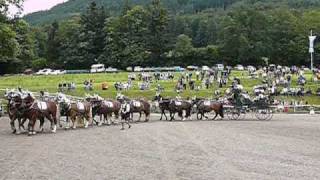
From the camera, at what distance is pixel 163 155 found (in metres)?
19.7

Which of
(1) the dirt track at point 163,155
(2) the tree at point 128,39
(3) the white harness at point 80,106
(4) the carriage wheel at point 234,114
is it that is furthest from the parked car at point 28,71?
(1) the dirt track at point 163,155

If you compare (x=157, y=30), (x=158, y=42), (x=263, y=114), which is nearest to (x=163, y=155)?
(x=263, y=114)

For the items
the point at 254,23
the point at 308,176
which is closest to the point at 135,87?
the point at 308,176

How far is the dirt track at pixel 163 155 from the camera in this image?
628 inches

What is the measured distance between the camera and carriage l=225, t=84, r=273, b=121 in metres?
42.2

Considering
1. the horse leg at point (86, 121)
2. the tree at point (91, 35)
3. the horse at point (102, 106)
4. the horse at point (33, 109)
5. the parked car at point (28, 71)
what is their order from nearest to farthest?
the horse at point (33, 109) → the horse leg at point (86, 121) → the horse at point (102, 106) → the parked car at point (28, 71) → the tree at point (91, 35)

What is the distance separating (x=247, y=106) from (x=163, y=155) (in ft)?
76.6

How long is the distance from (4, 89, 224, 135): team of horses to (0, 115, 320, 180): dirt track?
1.34m

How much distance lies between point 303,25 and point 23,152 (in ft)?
387

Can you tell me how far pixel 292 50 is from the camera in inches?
4742

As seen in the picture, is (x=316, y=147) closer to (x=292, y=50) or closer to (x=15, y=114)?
(x=15, y=114)

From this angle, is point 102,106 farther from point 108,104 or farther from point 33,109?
point 33,109

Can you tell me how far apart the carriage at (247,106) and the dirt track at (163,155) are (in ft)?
42.7

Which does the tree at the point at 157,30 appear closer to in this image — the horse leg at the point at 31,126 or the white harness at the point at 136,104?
the white harness at the point at 136,104
